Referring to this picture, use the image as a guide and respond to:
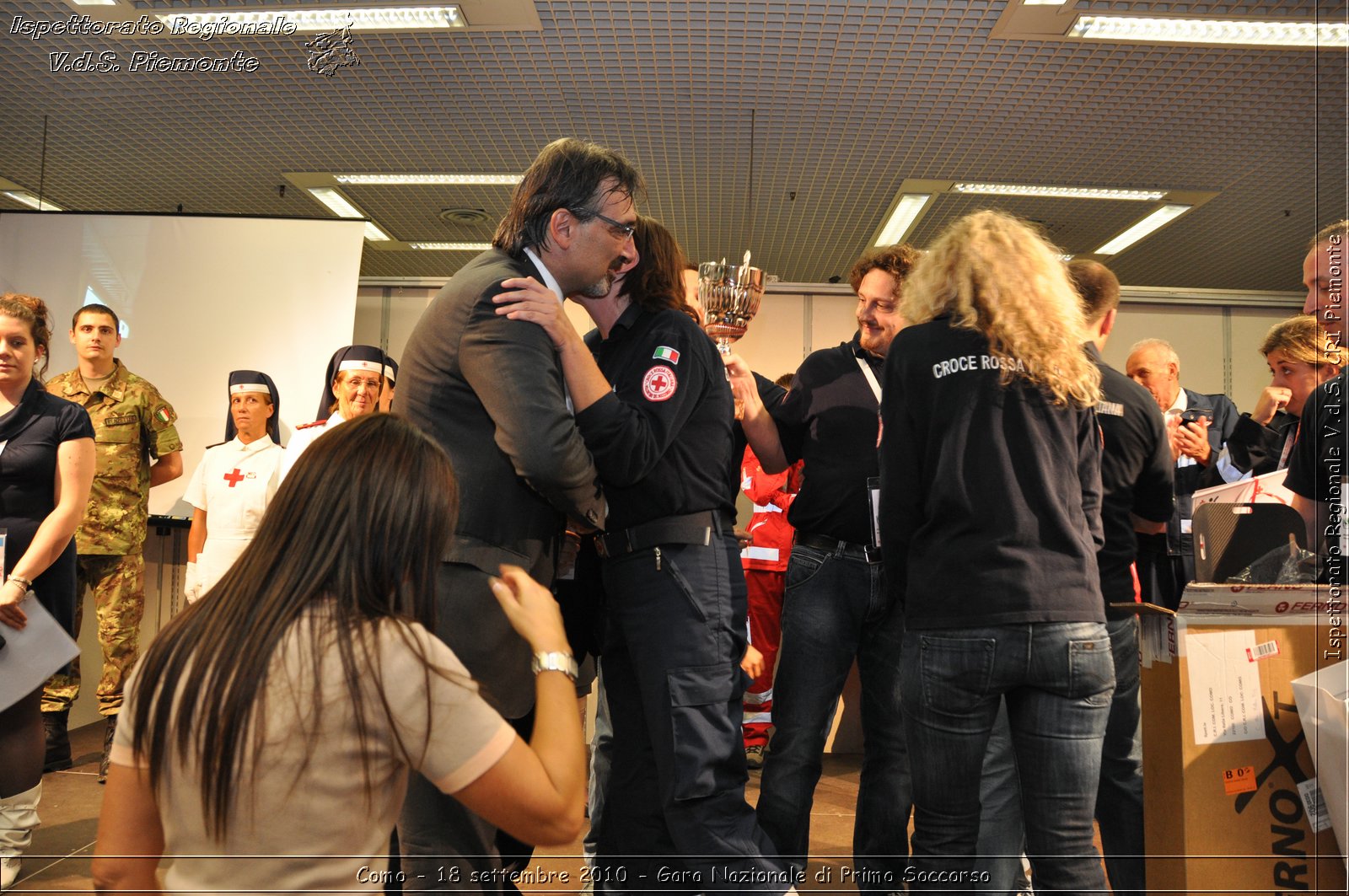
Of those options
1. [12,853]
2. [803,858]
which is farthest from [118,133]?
[803,858]

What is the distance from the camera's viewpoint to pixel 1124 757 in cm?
223

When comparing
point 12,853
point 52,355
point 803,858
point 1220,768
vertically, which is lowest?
point 12,853

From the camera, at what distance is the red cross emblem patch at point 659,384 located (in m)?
1.83

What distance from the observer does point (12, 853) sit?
8.45 feet

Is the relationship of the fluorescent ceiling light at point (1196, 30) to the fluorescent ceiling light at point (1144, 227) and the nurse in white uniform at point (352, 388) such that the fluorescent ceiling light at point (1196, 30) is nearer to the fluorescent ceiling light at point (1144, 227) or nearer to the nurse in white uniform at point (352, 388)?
the fluorescent ceiling light at point (1144, 227)

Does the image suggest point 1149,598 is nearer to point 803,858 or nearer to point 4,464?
point 803,858

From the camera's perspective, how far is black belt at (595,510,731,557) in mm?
1838

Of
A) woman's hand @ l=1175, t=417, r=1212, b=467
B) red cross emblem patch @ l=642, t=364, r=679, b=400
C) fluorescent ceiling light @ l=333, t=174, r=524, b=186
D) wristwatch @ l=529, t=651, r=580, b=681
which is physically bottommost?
wristwatch @ l=529, t=651, r=580, b=681

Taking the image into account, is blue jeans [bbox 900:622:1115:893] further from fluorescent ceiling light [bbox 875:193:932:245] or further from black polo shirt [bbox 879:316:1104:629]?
fluorescent ceiling light [bbox 875:193:932:245]

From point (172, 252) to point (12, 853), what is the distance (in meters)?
3.72

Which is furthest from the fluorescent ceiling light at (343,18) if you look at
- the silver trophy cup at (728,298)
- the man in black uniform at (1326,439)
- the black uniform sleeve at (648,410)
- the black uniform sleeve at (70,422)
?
the man in black uniform at (1326,439)

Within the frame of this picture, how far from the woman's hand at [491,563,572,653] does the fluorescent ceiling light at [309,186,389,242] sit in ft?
19.3

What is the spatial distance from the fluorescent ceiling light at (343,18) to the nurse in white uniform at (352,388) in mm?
1726

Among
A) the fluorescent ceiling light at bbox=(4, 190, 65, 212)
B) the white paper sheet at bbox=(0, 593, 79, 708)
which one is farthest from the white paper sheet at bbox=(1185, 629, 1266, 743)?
the fluorescent ceiling light at bbox=(4, 190, 65, 212)
